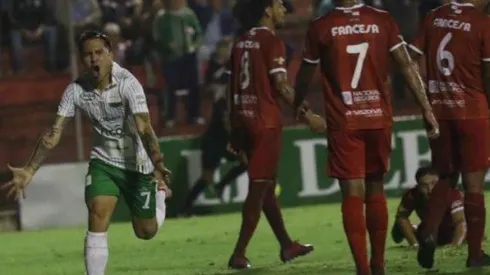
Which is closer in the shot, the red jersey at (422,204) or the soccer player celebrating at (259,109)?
the soccer player celebrating at (259,109)

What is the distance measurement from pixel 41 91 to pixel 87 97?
34.0ft

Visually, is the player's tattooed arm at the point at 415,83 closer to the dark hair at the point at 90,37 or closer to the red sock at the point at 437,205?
the red sock at the point at 437,205

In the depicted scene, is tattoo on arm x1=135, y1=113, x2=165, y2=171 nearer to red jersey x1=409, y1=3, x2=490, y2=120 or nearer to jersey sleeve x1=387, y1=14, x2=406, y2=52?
jersey sleeve x1=387, y1=14, x2=406, y2=52

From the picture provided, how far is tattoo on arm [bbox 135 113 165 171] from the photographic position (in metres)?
11.1

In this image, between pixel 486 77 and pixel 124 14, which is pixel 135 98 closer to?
pixel 486 77

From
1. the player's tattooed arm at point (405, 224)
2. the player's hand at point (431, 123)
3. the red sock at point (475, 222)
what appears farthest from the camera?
the player's tattooed arm at point (405, 224)

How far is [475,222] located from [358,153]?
5.04 feet

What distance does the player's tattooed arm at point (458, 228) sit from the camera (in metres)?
13.9

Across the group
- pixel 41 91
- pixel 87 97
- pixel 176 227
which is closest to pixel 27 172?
pixel 87 97

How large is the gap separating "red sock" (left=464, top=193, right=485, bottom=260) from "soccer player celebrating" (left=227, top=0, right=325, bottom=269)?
1.97m

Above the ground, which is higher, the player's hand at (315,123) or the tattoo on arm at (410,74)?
the tattoo on arm at (410,74)

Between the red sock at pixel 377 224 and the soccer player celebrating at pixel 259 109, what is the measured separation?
7.54 feet

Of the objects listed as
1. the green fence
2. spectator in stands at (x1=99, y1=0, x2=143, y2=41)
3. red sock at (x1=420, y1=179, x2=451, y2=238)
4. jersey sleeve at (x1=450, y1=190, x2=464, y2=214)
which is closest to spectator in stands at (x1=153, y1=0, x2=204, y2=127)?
the green fence

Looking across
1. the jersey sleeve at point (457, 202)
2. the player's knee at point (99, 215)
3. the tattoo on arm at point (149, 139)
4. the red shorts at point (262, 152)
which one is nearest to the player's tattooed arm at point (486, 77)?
the jersey sleeve at point (457, 202)
